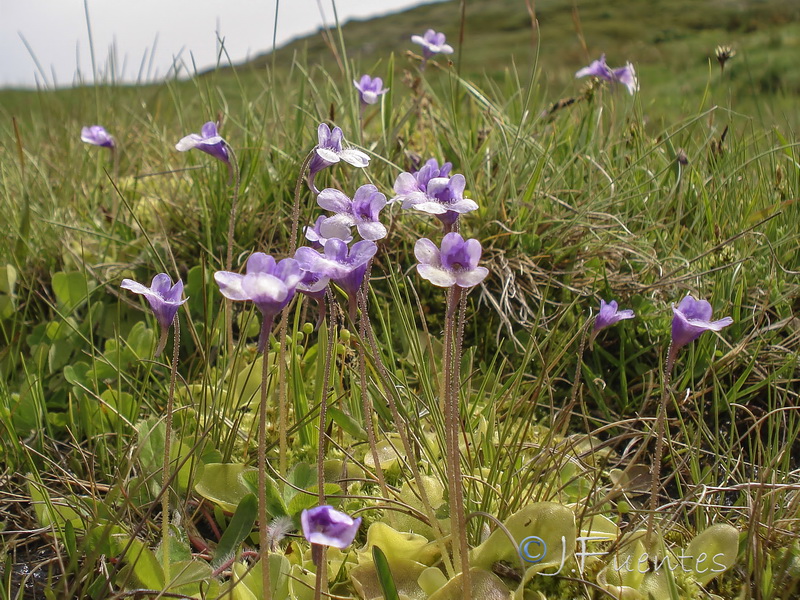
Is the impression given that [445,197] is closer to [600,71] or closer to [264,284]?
[264,284]

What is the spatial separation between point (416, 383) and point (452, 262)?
96 centimetres

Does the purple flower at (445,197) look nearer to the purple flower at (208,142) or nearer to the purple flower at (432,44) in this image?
the purple flower at (208,142)

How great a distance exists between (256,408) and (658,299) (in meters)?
1.19

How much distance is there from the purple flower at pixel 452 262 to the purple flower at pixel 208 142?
68 cm

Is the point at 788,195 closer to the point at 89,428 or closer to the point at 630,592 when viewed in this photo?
the point at 630,592

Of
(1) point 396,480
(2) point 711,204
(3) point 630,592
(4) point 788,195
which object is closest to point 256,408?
(1) point 396,480

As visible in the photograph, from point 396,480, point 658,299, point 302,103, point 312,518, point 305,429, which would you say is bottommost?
point 396,480

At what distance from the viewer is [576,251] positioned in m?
2.15

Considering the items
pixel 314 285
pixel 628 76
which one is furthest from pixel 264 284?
pixel 628 76

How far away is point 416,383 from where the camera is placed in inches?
74.7

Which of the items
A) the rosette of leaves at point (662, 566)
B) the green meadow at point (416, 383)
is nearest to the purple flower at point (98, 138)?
the green meadow at point (416, 383)

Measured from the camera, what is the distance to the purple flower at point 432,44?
234 centimetres

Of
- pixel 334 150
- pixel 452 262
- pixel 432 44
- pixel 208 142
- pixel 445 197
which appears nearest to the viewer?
pixel 452 262

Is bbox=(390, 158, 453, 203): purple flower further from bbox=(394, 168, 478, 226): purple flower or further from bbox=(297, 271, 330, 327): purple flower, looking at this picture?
bbox=(297, 271, 330, 327): purple flower
